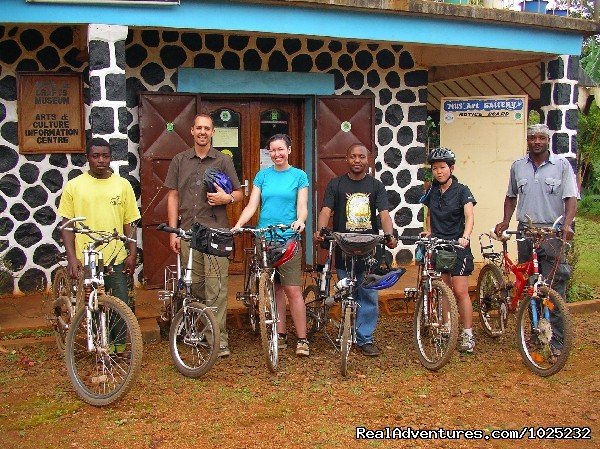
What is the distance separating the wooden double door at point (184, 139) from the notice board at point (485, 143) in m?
2.16

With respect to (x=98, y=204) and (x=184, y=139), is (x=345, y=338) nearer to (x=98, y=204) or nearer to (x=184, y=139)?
(x=98, y=204)

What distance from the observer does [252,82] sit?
854 cm

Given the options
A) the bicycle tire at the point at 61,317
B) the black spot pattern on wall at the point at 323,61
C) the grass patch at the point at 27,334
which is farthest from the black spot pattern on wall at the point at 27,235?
the black spot pattern on wall at the point at 323,61

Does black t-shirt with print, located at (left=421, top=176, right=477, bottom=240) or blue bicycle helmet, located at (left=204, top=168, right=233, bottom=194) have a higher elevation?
blue bicycle helmet, located at (left=204, top=168, right=233, bottom=194)

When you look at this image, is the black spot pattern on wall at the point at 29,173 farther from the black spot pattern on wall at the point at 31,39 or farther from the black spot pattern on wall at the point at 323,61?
the black spot pattern on wall at the point at 323,61

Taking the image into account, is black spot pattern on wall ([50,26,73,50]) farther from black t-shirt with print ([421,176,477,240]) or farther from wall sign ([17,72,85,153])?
black t-shirt with print ([421,176,477,240])

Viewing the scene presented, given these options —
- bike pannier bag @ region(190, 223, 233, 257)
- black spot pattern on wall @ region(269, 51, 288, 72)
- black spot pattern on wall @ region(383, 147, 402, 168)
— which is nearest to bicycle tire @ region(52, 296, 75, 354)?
bike pannier bag @ region(190, 223, 233, 257)

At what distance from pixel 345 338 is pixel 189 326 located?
47.6 inches

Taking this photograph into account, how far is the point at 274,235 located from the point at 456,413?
2.00 meters

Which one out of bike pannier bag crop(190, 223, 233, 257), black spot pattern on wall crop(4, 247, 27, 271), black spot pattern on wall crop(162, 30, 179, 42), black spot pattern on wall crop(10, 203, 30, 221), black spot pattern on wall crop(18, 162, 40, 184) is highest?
black spot pattern on wall crop(162, 30, 179, 42)

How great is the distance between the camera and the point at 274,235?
236 inches

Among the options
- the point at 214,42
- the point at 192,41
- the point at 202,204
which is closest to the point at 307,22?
the point at 214,42

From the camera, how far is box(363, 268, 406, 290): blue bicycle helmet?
5883 mm

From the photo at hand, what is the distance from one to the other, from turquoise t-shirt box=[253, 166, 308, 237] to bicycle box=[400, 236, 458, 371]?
0.94 m
